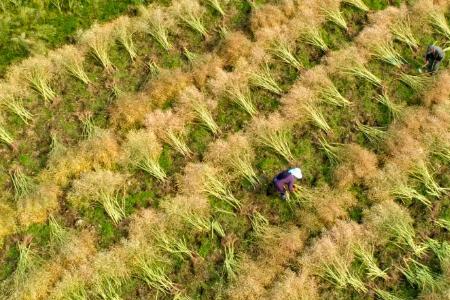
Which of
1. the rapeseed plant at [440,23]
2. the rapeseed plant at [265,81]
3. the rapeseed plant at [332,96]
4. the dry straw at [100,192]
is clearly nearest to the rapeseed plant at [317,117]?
the rapeseed plant at [332,96]

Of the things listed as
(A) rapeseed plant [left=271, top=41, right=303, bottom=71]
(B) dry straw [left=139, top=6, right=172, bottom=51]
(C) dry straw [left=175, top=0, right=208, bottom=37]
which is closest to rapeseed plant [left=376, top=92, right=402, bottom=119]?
(A) rapeseed plant [left=271, top=41, right=303, bottom=71]

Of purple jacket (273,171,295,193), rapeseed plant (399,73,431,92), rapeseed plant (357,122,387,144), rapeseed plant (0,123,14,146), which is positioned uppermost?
rapeseed plant (0,123,14,146)

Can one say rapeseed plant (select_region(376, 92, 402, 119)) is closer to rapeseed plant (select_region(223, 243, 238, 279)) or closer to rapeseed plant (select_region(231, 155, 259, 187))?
rapeseed plant (select_region(231, 155, 259, 187))

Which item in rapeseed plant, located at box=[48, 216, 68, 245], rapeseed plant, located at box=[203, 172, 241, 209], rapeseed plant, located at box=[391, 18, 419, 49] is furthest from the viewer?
rapeseed plant, located at box=[391, 18, 419, 49]

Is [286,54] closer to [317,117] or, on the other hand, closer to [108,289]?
[317,117]

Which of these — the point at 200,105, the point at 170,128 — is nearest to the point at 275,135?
the point at 200,105

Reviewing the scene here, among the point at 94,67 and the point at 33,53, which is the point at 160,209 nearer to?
the point at 94,67
